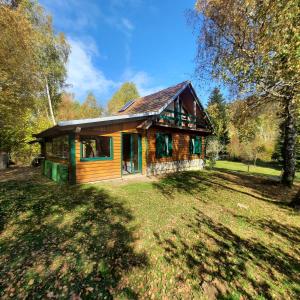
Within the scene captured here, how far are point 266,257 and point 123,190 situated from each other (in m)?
4.93

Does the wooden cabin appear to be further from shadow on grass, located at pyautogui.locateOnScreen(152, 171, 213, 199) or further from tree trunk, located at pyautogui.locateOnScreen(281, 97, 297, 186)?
tree trunk, located at pyautogui.locateOnScreen(281, 97, 297, 186)

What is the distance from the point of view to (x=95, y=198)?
232 inches

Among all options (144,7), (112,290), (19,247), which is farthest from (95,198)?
(144,7)

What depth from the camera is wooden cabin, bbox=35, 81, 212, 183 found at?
7.52 metres

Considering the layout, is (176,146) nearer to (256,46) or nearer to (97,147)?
(97,147)

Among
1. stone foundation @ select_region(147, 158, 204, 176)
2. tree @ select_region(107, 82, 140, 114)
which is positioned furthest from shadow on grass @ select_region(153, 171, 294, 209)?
tree @ select_region(107, 82, 140, 114)

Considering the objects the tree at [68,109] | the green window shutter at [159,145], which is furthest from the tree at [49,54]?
the green window shutter at [159,145]

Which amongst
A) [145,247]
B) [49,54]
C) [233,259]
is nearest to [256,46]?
[233,259]

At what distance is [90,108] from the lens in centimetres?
2952

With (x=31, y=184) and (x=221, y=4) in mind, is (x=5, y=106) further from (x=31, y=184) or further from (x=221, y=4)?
(x=221, y=4)

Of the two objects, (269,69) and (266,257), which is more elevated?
(269,69)

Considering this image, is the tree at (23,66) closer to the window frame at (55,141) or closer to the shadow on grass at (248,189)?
the window frame at (55,141)

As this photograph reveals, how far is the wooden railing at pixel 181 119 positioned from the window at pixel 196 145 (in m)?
0.94

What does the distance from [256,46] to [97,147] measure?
7.72 metres
